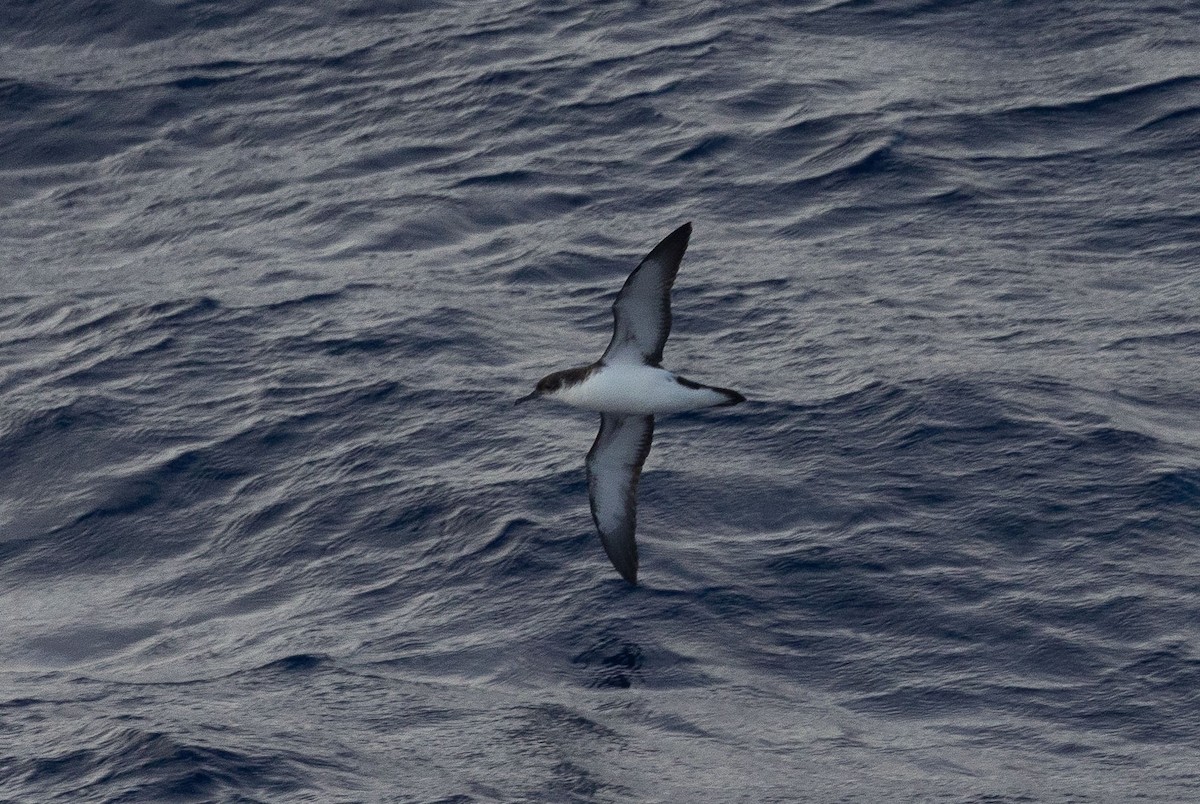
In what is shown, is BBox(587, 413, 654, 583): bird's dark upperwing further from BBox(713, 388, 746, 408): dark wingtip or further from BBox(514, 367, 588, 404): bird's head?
BBox(713, 388, 746, 408): dark wingtip

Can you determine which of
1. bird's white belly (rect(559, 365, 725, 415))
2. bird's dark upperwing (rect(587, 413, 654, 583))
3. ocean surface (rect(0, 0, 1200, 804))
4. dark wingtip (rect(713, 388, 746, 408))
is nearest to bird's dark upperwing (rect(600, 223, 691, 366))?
bird's white belly (rect(559, 365, 725, 415))

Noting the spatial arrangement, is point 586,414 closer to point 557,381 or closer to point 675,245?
point 557,381

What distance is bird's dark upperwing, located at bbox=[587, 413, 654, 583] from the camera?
1529 cm

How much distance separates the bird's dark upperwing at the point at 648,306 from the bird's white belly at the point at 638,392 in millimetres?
116

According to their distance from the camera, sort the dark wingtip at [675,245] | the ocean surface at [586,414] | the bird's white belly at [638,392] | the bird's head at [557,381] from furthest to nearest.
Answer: the bird's head at [557,381] < the bird's white belly at [638,392] < the ocean surface at [586,414] < the dark wingtip at [675,245]

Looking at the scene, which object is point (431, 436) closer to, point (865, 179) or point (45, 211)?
point (865, 179)

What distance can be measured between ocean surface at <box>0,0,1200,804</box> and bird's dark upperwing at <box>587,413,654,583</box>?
15.7 inches

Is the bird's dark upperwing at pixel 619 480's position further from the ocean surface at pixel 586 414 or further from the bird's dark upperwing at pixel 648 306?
the bird's dark upperwing at pixel 648 306

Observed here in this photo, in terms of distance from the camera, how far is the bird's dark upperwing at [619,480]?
15.3 m

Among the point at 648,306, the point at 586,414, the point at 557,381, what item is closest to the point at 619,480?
the point at 557,381

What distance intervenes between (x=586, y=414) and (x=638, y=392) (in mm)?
4034

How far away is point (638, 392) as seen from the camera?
14.6 m

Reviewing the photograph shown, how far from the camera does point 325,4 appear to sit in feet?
83.5

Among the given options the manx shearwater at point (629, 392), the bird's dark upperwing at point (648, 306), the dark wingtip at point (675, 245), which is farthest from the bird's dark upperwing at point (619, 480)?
the dark wingtip at point (675, 245)
